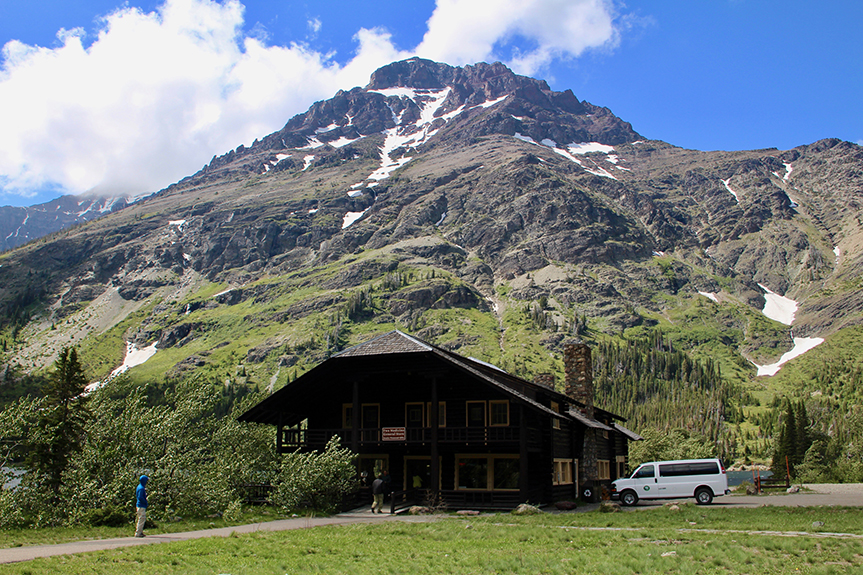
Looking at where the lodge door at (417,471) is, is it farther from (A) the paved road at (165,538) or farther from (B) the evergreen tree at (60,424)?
(B) the evergreen tree at (60,424)

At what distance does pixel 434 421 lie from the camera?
3033 cm

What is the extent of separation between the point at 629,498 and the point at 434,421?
35.0ft

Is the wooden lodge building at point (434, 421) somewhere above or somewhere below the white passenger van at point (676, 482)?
above

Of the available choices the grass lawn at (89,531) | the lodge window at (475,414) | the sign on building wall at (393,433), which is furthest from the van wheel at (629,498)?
the grass lawn at (89,531)

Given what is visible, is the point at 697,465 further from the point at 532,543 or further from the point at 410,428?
the point at 532,543

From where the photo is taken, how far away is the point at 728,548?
47.3ft

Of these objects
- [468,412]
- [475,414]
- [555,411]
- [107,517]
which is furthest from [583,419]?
[107,517]

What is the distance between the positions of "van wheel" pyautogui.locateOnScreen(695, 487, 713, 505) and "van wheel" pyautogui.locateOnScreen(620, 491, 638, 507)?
113 inches

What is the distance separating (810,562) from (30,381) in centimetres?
19984

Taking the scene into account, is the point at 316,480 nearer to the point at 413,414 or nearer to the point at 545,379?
the point at 413,414

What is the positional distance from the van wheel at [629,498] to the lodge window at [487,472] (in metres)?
5.46

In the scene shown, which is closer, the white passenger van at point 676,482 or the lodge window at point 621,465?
the white passenger van at point 676,482

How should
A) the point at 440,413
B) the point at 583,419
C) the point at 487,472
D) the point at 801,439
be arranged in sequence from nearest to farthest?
1. the point at 487,472
2. the point at 440,413
3. the point at 583,419
4. the point at 801,439

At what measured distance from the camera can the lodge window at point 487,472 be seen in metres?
31.8
